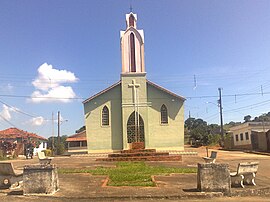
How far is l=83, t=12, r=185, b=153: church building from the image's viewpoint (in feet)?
103

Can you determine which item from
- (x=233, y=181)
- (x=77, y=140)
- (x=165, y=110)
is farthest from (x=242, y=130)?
(x=233, y=181)

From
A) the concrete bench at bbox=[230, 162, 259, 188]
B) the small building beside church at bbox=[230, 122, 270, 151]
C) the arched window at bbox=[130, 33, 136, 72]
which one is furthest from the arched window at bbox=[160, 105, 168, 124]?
the concrete bench at bbox=[230, 162, 259, 188]

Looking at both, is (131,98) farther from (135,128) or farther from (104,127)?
(104,127)

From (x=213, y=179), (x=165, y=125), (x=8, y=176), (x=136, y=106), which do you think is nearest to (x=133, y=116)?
(x=136, y=106)

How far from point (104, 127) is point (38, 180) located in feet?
77.3

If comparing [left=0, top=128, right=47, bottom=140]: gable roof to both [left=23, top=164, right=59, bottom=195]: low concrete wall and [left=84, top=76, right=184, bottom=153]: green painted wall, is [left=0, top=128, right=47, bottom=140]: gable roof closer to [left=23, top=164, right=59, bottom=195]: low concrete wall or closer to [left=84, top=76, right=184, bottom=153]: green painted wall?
[left=84, top=76, right=184, bottom=153]: green painted wall

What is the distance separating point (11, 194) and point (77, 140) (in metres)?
40.6

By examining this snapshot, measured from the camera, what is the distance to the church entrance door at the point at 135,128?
1231 inches

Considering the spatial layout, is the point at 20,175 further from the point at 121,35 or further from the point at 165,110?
the point at 121,35

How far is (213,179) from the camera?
28.2 feet

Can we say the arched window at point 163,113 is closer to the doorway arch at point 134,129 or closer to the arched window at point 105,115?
the doorway arch at point 134,129

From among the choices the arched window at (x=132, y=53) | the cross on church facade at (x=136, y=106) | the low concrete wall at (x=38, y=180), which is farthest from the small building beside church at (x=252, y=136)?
the low concrete wall at (x=38, y=180)

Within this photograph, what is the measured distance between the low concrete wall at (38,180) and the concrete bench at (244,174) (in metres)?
5.50

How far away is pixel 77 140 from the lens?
159 feet
